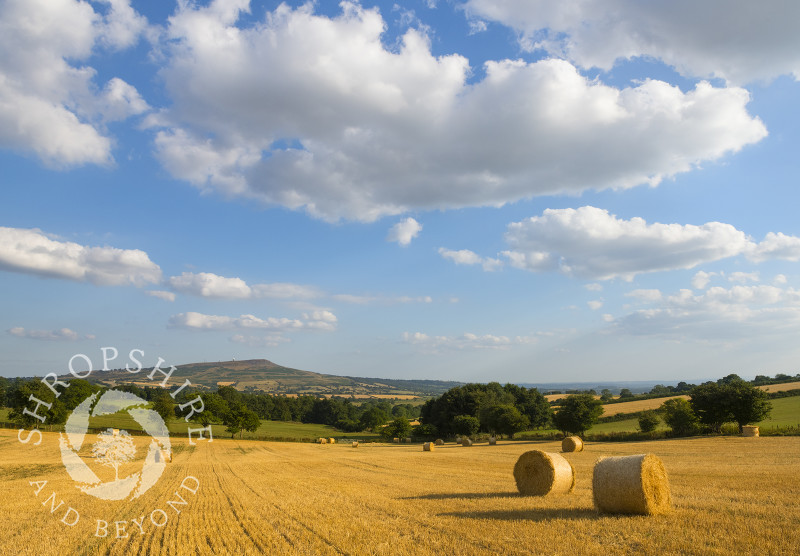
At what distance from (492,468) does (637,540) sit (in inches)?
701

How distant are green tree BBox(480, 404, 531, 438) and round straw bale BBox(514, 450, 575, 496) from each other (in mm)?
48261

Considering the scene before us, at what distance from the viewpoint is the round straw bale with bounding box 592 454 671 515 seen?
11.0 m

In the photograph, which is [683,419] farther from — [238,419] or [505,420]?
[238,419]

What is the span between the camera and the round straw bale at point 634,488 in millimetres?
11039

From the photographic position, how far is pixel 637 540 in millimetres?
9016

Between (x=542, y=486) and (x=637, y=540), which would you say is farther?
(x=542, y=486)

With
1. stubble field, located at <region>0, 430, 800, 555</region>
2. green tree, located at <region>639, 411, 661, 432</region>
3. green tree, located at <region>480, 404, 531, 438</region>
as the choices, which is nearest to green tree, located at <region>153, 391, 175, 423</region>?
green tree, located at <region>480, 404, 531, 438</region>

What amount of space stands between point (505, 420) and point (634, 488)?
176ft

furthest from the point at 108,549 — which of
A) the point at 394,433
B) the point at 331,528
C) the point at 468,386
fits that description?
the point at 468,386

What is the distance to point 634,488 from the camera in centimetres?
1108

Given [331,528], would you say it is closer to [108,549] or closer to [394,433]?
[108,549]

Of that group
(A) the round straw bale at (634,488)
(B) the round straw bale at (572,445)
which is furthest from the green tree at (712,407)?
(A) the round straw bale at (634,488)

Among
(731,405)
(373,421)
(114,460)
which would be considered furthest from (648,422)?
(373,421)

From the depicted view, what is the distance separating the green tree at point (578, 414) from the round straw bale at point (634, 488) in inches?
1796
